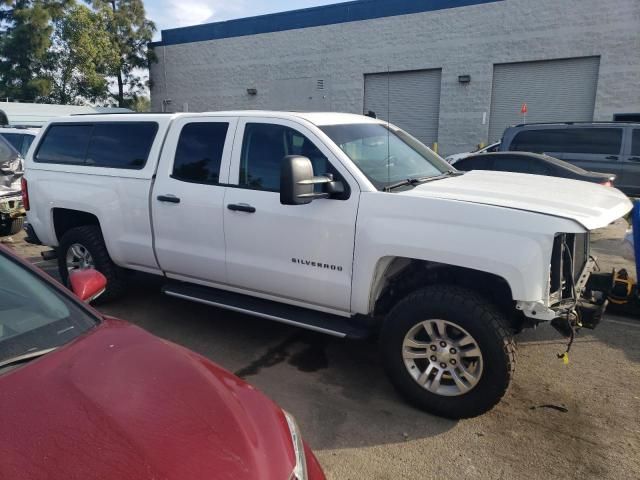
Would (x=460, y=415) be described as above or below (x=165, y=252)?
below

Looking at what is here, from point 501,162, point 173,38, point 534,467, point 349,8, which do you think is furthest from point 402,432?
point 173,38

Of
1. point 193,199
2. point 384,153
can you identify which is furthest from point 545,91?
point 193,199

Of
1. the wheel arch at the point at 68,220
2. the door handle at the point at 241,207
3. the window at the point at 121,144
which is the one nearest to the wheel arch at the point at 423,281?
the door handle at the point at 241,207

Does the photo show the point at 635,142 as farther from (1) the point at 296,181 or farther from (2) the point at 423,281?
(1) the point at 296,181

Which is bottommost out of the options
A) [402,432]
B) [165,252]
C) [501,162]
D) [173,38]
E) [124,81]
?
[402,432]

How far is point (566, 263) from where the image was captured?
338 cm

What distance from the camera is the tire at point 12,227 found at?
347 inches

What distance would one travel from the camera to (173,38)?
96.8 ft

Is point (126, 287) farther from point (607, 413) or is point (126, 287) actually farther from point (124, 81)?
point (124, 81)

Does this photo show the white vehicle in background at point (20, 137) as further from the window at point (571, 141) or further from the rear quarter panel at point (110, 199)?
the window at point (571, 141)

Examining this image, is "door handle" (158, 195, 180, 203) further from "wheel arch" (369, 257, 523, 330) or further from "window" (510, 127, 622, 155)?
"window" (510, 127, 622, 155)

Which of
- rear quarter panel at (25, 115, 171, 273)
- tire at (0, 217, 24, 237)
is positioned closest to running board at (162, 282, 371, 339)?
rear quarter panel at (25, 115, 171, 273)

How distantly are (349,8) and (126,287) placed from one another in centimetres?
2080

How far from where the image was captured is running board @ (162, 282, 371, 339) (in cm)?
361
